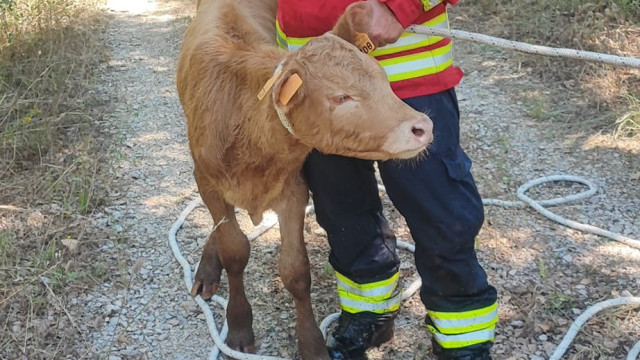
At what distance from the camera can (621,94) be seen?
550 cm

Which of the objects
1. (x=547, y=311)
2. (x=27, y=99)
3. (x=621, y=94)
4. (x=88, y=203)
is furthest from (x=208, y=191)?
(x=621, y=94)

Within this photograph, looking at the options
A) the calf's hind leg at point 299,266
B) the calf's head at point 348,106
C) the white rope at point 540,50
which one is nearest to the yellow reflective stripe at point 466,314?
the calf's hind leg at point 299,266

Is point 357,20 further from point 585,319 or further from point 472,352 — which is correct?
point 585,319

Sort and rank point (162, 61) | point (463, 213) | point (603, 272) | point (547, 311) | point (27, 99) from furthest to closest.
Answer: point (162, 61), point (27, 99), point (603, 272), point (547, 311), point (463, 213)

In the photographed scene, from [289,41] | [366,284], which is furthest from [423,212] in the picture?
[289,41]

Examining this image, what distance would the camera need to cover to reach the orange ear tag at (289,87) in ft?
7.70

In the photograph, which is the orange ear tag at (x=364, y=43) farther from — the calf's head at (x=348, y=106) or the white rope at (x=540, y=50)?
the white rope at (x=540, y=50)

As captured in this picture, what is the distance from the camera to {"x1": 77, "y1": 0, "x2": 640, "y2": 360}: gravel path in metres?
3.52

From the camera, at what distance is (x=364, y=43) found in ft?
8.30

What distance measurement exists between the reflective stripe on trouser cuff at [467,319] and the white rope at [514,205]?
46 cm

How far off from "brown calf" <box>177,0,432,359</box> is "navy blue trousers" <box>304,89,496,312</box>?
0.17 m

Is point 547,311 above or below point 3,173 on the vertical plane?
below

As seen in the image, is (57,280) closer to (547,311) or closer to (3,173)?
(3,173)

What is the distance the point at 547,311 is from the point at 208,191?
5.80ft
